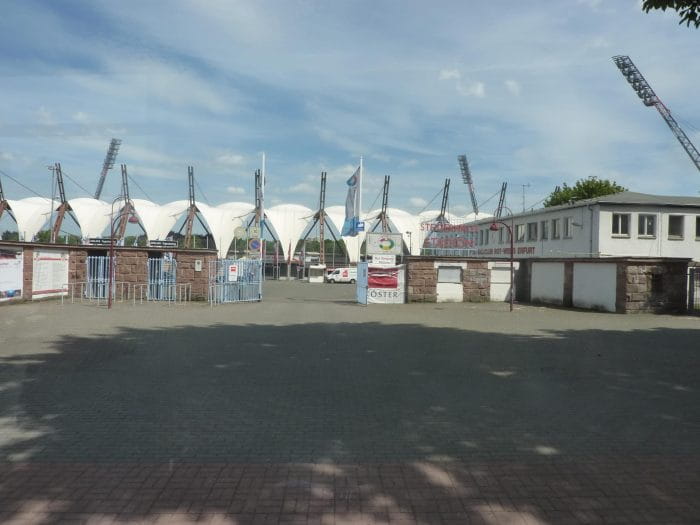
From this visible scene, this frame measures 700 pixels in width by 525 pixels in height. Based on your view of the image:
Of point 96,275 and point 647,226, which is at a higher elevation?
point 647,226

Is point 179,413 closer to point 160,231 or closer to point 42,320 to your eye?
point 42,320

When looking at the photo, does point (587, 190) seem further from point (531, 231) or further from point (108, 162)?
point (108, 162)

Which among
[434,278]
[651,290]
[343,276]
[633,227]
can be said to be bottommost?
[343,276]

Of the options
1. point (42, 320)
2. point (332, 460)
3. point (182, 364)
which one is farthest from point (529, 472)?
point (42, 320)

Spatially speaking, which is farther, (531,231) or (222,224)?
(222,224)

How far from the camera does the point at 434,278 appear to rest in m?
27.6

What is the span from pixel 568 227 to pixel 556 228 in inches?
71.5

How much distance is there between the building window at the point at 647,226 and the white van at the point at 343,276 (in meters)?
31.0

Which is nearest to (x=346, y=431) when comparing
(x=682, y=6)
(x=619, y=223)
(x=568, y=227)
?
(x=682, y=6)

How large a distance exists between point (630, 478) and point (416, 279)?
888 inches

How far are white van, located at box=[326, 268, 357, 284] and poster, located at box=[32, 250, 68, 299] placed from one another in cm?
3742

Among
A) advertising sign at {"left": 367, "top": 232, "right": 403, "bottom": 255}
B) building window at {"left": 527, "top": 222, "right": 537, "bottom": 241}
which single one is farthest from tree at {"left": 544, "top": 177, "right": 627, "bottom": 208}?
advertising sign at {"left": 367, "top": 232, "right": 403, "bottom": 255}

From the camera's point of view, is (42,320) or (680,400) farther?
(42,320)

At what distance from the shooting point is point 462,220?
85.8 metres
